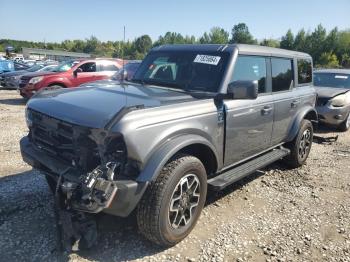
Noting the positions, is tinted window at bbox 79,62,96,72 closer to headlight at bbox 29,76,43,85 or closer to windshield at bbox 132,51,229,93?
headlight at bbox 29,76,43,85

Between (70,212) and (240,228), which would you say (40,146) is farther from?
(240,228)

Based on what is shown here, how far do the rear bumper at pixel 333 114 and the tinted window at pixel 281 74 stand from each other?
4282 mm

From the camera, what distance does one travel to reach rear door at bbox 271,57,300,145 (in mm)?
5070

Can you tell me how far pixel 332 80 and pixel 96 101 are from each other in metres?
9.21

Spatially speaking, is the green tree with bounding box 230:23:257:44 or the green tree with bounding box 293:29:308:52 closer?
the green tree with bounding box 293:29:308:52

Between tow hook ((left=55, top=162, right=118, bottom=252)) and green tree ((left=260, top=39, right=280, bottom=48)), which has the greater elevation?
green tree ((left=260, top=39, right=280, bottom=48))

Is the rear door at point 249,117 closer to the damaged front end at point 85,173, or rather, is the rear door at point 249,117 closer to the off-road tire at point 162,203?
the off-road tire at point 162,203

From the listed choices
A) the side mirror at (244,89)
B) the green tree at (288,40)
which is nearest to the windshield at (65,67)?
the side mirror at (244,89)

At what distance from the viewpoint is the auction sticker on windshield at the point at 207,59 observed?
4.28 m

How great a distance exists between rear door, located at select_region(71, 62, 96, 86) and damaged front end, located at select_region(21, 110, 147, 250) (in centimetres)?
944

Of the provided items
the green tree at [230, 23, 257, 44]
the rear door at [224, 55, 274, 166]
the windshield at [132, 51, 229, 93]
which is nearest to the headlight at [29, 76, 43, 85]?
the windshield at [132, 51, 229, 93]

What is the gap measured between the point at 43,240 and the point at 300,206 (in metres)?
3.14

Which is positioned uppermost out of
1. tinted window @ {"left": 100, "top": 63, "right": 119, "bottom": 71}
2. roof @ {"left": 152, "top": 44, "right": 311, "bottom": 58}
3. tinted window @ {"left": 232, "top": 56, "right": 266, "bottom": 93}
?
roof @ {"left": 152, "top": 44, "right": 311, "bottom": 58}

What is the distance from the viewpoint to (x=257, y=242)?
3.71 m
